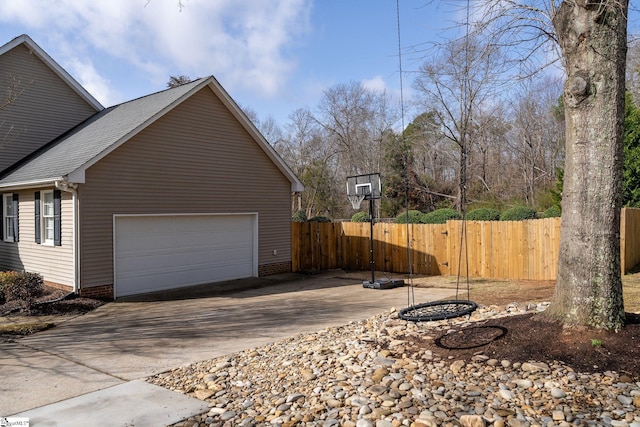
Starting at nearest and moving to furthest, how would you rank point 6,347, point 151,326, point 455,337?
point 455,337
point 6,347
point 151,326

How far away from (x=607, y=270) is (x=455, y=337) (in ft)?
5.53

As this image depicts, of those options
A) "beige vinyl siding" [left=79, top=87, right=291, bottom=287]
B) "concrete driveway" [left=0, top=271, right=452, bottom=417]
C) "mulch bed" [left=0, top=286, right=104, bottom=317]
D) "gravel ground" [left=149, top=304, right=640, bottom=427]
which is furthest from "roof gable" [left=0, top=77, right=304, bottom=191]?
"gravel ground" [left=149, top=304, right=640, bottom=427]

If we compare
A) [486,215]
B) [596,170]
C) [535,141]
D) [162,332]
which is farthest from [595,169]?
[535,141]

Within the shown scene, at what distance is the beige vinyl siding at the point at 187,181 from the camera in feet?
37.0

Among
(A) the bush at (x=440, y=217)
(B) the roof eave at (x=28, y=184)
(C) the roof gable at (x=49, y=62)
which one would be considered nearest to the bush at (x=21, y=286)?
(B) the roof eave at (x=28, y=184)

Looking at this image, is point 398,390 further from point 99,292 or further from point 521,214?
point 521,214

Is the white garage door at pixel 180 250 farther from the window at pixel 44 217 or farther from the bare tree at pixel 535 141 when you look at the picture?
the bare tree at pixel 535 141

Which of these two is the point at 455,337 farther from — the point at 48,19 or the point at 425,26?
the point at 48,19

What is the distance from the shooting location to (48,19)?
9227 mm

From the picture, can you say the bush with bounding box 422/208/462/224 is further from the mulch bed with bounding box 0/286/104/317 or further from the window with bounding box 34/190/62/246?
the window with bounding box 34/190/62/246

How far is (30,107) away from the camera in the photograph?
48.1 ft

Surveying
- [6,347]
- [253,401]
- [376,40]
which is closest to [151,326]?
[6,347]

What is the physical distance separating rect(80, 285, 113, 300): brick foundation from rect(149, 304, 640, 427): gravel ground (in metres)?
6.29

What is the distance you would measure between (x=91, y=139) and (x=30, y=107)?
3392mm
